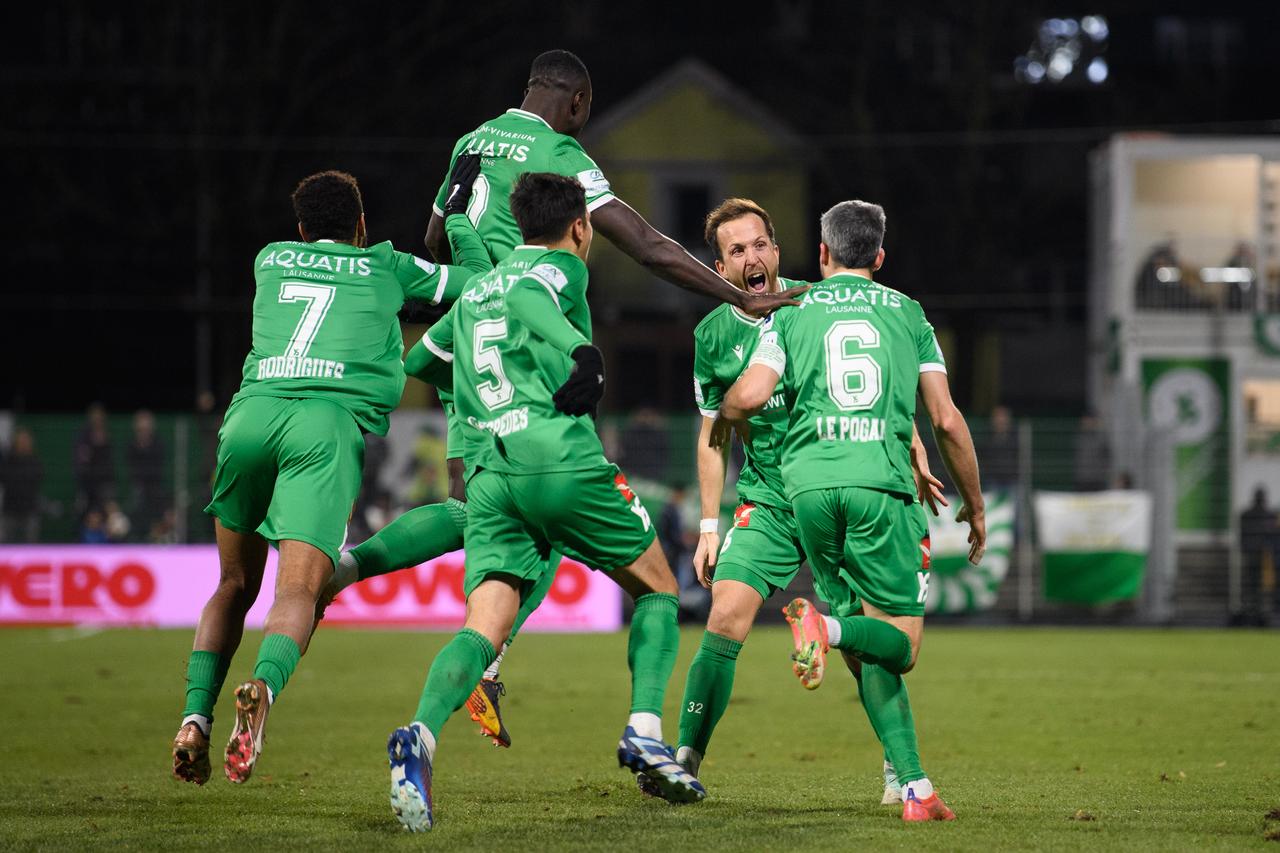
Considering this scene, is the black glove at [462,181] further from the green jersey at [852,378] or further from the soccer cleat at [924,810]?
the soccer cleat at [924,810]

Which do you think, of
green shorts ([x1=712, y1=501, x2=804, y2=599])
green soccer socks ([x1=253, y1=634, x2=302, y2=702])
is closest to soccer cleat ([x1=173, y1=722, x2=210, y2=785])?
green soccer socks ([x1=253, y1=634, x2=302, y2=702])

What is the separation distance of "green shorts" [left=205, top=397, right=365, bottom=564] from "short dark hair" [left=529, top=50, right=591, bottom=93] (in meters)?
1.78

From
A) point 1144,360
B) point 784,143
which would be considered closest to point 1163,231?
point 1144,360

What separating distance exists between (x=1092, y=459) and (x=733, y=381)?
1508 centimetres

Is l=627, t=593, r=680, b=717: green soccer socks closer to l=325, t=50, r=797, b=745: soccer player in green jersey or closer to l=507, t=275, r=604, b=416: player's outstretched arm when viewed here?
l=325, t=50, r=797, b=745: soccer player in green jersey

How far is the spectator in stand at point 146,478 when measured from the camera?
20547 millimetres

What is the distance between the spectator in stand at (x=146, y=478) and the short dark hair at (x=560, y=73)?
14224 mm

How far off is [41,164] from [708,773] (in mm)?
24449

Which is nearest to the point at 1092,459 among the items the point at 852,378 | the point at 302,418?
the point at 852,378

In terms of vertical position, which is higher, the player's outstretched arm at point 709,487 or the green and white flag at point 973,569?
the player's outstretched arm at point 709,487

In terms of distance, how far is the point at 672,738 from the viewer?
33.0 feet

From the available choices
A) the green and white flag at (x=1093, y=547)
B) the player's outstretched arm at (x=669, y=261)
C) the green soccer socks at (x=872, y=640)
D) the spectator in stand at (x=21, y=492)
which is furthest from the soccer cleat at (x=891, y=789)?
the spectator in stand at (x=21, y=492)

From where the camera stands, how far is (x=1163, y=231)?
100 ft

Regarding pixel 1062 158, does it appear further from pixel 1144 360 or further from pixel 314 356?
pixel 314 356
